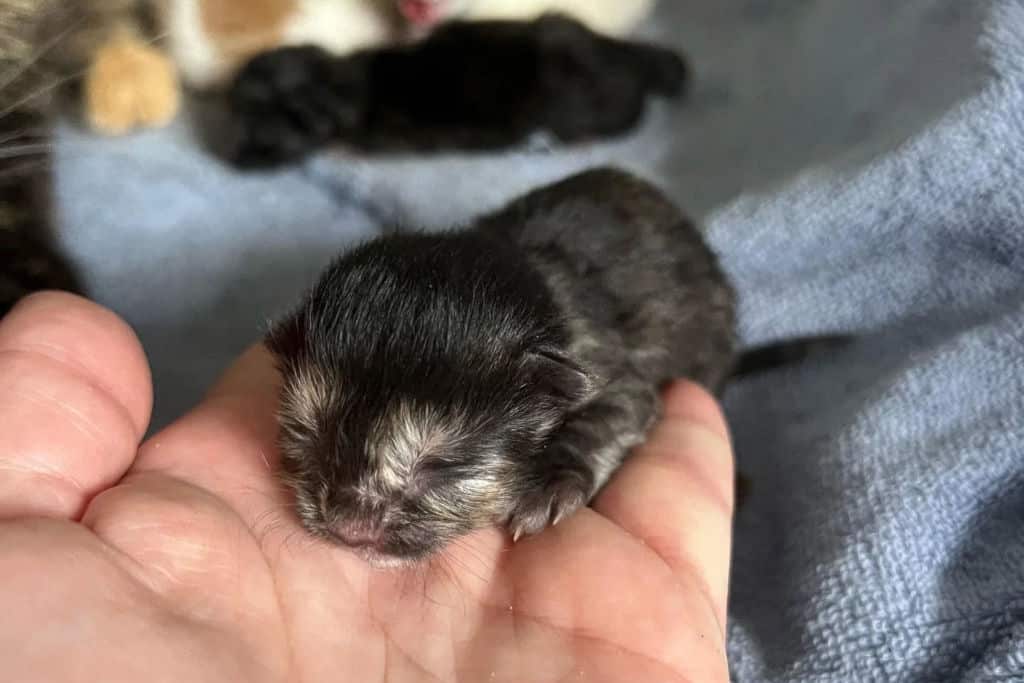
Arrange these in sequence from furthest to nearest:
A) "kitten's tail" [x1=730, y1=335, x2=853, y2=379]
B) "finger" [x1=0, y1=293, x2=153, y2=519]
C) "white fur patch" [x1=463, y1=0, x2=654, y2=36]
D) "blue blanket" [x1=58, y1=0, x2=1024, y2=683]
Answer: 1. "white fur patch" [x1=463, y1=0, x2=654, y2=36]
2. "kitten's tail" [x1=730, y1=335, x2=853, y2=379]
3. "blue blanket" [x1=58, y1=0, x2=1024, y2=683]
4. "finger" [x1=0, y1=293, x2=153, y2=519]

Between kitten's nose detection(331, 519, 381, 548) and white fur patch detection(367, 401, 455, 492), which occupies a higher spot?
white fur patch detection(367, 401, 455, 492)

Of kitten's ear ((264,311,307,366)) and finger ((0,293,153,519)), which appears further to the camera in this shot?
kitten's ear ((264,311,307,366))

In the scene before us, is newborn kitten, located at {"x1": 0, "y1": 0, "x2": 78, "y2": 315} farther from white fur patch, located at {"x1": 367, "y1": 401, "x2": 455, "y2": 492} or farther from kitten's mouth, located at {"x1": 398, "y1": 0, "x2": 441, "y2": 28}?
kitten's mouth, located at {"x1": 398, "y1": 0, "x2": 441, "y2": 28}

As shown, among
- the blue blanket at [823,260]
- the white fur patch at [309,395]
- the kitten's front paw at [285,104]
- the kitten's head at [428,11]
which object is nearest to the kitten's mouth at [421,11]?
the kitten's head at [428,11]

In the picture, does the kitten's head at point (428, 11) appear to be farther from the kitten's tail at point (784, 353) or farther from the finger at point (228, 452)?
the finger at point (228, 452)

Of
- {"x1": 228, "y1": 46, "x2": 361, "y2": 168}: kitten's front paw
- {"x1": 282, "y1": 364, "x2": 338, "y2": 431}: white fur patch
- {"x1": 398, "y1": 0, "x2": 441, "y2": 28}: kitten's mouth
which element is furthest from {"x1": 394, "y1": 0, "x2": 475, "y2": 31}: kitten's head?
{"x1": 282, "y1": 364, "x2": 338, "y2": 431}: white fur patch

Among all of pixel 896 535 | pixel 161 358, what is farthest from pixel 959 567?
pixel 161 358
